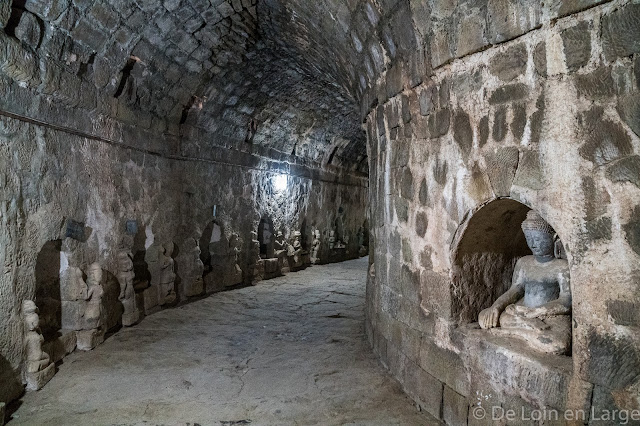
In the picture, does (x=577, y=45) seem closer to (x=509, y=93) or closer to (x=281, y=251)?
(x=509, y=93)

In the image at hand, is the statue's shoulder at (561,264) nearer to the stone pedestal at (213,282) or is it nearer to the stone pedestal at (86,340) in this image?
the stone pedestal at (86,340)

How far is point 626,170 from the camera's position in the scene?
1874 mm

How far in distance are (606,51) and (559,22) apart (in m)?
0.30

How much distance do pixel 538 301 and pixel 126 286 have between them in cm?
450

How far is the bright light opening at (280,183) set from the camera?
8.99 metres

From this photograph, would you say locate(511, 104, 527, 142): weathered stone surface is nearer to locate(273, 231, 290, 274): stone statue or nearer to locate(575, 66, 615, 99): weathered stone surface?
locate(575, 66, 615, 99): weathered stone surface

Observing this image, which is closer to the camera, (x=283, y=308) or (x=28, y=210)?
(x=28, y=210)

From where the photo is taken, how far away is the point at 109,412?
3084 mm

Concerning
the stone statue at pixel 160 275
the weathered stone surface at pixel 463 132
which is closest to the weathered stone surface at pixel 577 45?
the weathered stone surface at pixel 463 132

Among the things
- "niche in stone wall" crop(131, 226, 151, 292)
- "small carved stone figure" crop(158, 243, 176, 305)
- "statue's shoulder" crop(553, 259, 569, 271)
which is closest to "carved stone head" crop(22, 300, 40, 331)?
"niche in stone wall" crop(131, 226, 151, 292)

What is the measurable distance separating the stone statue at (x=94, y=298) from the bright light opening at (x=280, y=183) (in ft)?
15.7

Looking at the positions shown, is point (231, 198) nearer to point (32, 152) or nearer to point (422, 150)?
point (32, 152)

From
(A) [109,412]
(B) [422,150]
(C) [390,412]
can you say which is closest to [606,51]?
(B) [422,150]

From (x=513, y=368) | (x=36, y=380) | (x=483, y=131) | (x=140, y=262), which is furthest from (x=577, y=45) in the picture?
(x=140, y=262)
